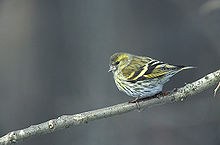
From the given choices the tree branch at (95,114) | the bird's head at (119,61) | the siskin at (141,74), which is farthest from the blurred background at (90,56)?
the tree branch at (95,114)

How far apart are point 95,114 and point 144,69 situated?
125 cm

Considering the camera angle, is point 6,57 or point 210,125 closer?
point 210,125

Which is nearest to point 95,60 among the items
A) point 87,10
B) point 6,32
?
point 87,10

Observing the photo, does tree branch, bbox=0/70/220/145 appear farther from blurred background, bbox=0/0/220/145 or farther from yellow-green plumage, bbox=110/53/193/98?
blurred background, bbox=0/0/220/145

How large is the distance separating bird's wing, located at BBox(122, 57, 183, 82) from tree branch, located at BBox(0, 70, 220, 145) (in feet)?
1.66

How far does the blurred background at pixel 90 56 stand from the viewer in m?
11.7

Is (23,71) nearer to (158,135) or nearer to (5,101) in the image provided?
(5,101)

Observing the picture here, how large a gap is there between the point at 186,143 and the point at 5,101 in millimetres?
3133

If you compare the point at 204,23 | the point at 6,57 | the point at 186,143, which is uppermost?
the point at 6,57

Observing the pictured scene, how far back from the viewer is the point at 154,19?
1305 cm

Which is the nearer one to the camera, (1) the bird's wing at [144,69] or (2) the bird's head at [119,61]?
(1) the bird's wing at [144,69]

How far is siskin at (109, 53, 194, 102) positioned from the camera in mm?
6625

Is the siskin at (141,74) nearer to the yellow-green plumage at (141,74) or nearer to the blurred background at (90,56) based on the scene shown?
the yellow-green plumage at (141,74)

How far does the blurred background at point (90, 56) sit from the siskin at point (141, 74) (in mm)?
4105
